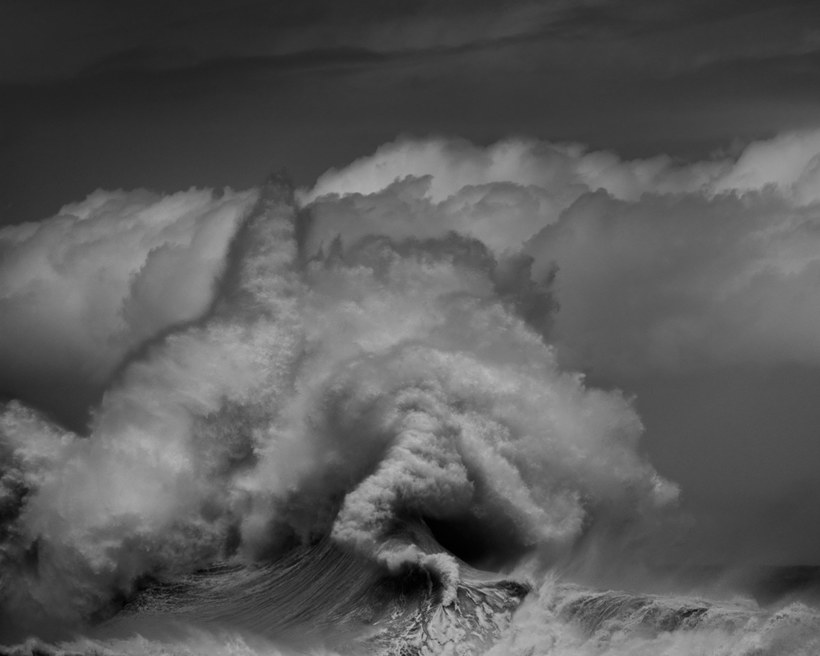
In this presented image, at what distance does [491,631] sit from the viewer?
70438 mm

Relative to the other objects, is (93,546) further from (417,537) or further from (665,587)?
(665,587)

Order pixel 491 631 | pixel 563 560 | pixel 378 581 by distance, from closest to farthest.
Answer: pixel 491 631, pixel 378 581, pixel 563 560

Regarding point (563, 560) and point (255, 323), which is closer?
point (563, 560)

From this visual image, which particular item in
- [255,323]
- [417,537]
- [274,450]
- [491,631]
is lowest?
[491,631]

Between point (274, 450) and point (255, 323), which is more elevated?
point (255, 323)

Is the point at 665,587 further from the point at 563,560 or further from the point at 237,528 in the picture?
the point at 237,528

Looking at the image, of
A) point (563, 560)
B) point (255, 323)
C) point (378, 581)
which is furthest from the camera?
point (255, 323)

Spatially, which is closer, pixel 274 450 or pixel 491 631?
pixel 491 631

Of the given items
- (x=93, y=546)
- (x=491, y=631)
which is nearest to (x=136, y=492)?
(x=93, y=546)

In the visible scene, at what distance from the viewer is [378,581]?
75.6 meters

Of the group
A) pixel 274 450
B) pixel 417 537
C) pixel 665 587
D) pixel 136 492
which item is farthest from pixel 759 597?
pixel 136 492

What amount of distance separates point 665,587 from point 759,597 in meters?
8.75

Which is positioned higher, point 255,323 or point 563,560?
point 255,323

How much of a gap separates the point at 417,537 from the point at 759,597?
16.7m
